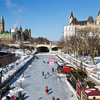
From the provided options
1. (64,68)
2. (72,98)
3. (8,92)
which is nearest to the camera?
(72,98)

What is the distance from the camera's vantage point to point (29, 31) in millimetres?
169125

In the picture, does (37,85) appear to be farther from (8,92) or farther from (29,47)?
(29,47)

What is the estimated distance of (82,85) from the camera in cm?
1300

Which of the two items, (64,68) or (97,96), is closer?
(97,96)

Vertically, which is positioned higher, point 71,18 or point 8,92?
point 71,18

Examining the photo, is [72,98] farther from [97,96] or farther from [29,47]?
[29,47]

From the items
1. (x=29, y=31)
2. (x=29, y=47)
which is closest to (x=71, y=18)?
(x=29, y=47)

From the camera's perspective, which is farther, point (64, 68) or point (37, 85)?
point (64, 68)

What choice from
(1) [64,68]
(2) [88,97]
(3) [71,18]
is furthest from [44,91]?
(3) [71,18]

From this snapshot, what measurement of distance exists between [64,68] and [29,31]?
490 feet

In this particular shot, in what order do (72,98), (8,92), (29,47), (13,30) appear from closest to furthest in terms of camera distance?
(72,98)
(8,92)
(29,47)
(13,30)

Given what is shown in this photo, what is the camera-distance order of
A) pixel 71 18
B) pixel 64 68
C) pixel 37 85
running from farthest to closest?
pixel 71 18 → pixel 64 68 → pixel 37 85

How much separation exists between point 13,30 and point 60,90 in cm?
15218

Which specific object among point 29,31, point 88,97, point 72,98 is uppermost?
point 29,31
